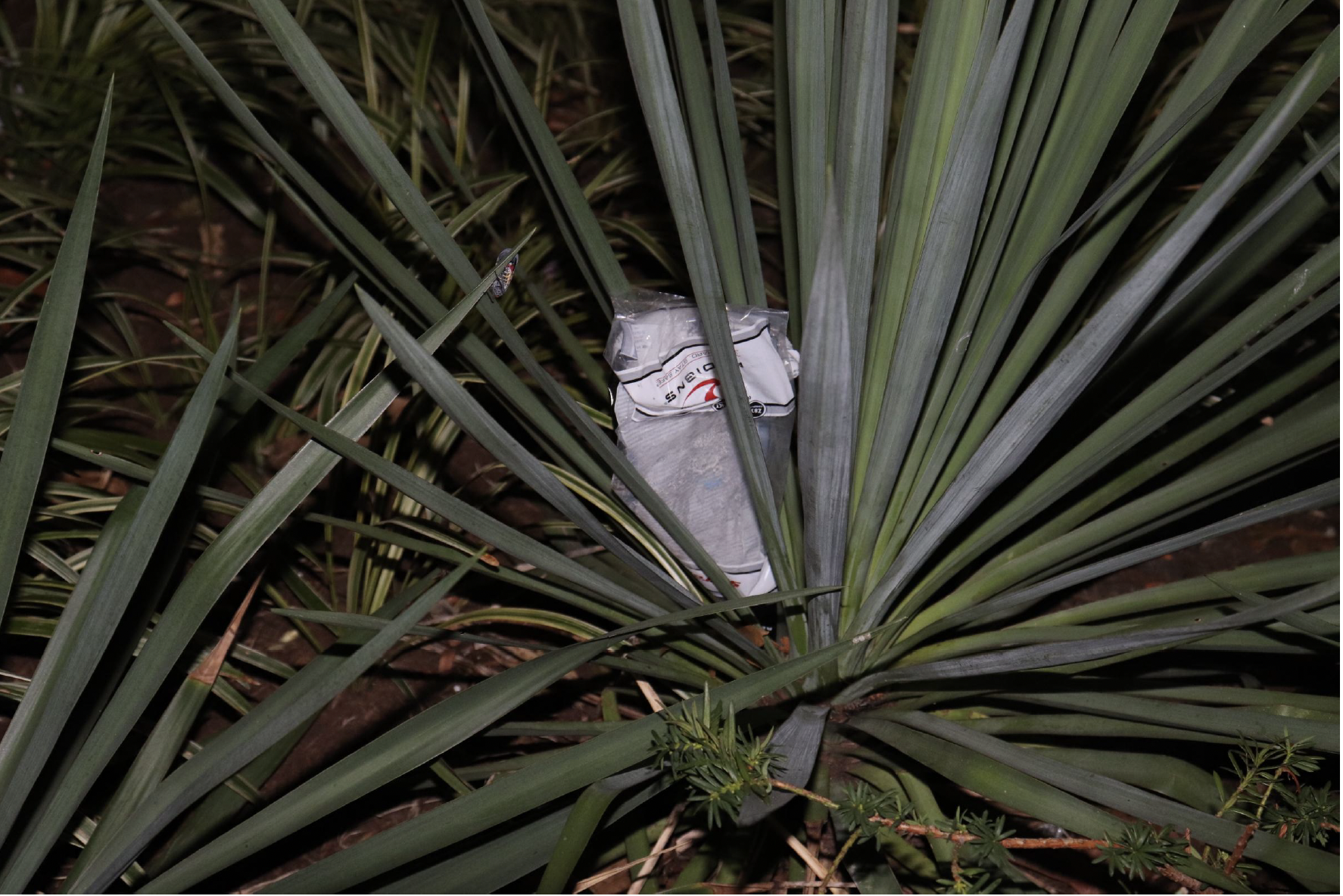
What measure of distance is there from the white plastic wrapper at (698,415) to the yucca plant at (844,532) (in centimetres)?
4

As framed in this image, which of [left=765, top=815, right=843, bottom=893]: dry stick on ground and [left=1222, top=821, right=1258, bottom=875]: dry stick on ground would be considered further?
[left=765, top=815, right=843, bottom=893]: dry stick on ground

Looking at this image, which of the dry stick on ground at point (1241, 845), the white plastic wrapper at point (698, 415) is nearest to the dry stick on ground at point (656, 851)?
the white plastic wrapper at point (698, 415)

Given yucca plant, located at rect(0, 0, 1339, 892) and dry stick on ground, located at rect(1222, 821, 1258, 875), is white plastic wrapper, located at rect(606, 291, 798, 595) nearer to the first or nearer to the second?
yucca plant, located at rect(0, 0, 1339, 892)

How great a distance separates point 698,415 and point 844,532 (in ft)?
0.83

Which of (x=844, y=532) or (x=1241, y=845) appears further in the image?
(x=844, y=532)

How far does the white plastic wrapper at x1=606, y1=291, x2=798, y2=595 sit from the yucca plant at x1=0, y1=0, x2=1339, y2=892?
0.04 meters

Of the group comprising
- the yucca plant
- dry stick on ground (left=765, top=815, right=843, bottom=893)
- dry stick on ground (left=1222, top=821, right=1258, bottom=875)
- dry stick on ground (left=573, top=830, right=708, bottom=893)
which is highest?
the yucca plant

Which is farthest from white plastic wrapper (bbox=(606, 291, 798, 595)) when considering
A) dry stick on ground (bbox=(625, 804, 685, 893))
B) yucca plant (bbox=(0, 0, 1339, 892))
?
dry stick on ground (bbox=(625, 804, 685, 893))

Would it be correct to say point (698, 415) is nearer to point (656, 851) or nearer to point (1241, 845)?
point (656, 851)

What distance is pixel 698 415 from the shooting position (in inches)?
39.7

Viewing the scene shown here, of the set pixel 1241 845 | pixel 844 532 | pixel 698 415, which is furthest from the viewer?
pixel 698 415

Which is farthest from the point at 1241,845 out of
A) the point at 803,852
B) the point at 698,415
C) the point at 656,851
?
the point at 698,415

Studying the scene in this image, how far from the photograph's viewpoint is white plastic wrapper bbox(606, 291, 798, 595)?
0.96 m

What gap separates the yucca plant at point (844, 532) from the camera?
2.33 ft
